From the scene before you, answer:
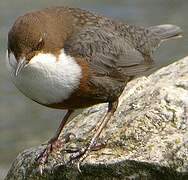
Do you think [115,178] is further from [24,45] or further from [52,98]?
[24,45]

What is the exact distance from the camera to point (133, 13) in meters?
9.05

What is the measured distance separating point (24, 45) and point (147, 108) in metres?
0.85

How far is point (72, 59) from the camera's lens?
174 inches

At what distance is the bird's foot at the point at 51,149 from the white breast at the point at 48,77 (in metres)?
0.37

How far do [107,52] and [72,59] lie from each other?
16.0 inches

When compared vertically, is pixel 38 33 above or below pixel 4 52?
above

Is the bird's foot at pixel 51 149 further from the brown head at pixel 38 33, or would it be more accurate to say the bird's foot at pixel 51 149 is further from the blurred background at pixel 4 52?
the blurred background at pixel 4 52

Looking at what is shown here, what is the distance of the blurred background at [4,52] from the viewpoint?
24.0 feet

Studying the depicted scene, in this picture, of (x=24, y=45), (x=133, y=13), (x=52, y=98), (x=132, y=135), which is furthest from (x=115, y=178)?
(x=133, y=13)

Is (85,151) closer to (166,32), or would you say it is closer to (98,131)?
(98,131)

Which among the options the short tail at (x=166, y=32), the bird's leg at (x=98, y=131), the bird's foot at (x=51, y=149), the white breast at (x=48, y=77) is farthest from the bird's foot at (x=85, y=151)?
the short tail at (x=166, y=32)

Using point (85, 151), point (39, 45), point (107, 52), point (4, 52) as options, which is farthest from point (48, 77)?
point (4, 52)

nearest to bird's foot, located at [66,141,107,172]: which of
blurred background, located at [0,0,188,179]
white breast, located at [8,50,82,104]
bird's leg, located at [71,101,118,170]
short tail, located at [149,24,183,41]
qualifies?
bird's leg, located at [71,101,118,170]

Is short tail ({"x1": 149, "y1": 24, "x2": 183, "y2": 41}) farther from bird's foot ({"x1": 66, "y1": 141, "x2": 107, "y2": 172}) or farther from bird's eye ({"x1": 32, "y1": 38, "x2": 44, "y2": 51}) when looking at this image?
bird's eye ({"x1": 32, "y1": 38, "x2": 44, "y2": 51})
